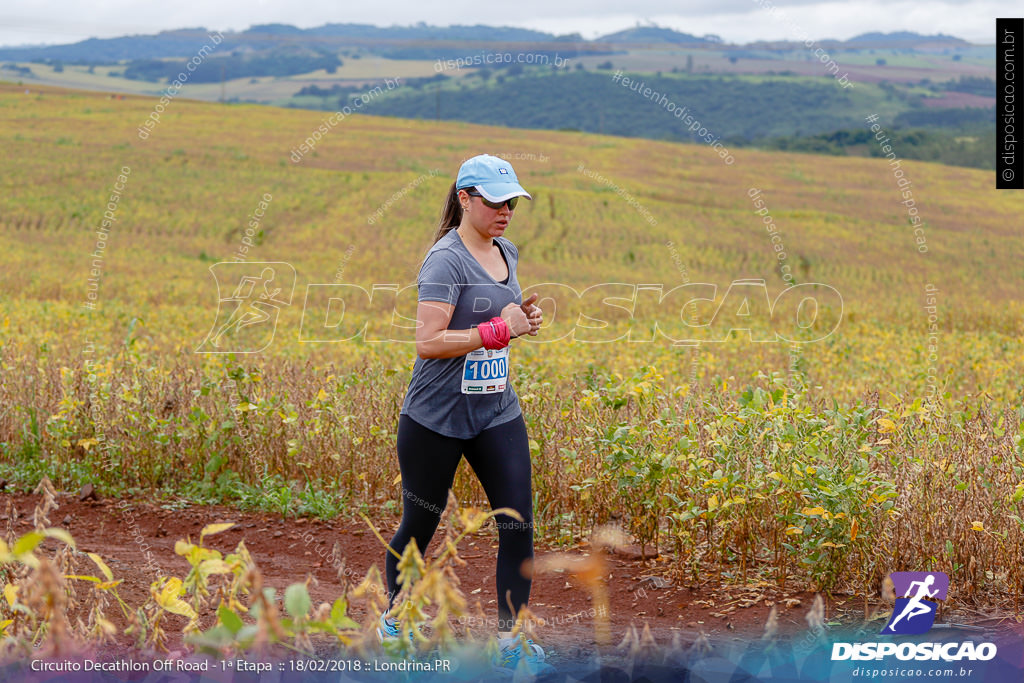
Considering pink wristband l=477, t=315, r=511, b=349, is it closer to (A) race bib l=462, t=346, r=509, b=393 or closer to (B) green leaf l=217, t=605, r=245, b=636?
(A) race bib l=462, t=346, r=509, b=393

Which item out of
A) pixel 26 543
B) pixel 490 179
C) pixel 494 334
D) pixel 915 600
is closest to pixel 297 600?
pixel 26 543

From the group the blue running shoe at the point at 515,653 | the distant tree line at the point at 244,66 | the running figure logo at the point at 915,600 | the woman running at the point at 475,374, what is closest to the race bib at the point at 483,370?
the woman running at the point at 475,374

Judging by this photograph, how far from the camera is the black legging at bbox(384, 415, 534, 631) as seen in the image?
3.26 meters

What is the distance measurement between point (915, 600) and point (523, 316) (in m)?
1.79

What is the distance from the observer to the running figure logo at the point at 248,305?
11.3m

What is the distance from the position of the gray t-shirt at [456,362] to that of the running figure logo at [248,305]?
5.81 metres

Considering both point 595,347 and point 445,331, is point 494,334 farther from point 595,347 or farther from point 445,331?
point 595,347

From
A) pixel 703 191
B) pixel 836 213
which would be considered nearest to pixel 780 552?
pixel 836 213

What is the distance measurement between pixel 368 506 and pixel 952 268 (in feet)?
91.6

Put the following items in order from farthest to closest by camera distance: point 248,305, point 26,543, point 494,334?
point 248,305 → point 494,334 → point 26,543

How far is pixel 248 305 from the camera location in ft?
60.2

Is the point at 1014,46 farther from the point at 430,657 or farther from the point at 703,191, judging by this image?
the point at 703,191

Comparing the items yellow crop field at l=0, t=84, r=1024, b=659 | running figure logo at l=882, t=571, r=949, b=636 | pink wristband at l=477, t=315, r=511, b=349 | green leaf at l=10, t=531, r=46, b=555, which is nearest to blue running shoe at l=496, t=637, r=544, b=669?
pink wristband at l=477, t=315, r=511, b=349

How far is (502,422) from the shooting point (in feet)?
10.8
